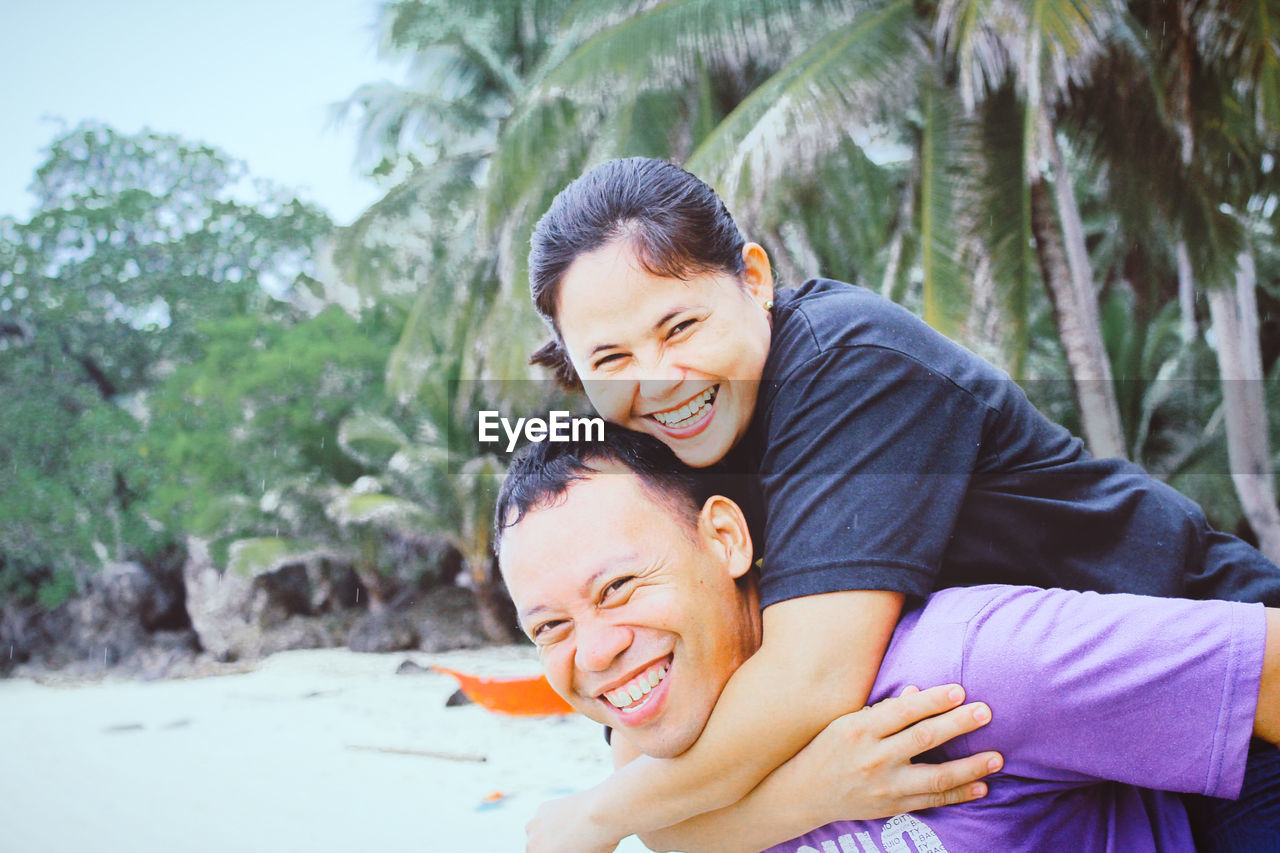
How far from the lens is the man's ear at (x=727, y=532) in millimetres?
987

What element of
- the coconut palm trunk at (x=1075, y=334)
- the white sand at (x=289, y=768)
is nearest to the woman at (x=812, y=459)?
the white sand at (x=289, y=768)

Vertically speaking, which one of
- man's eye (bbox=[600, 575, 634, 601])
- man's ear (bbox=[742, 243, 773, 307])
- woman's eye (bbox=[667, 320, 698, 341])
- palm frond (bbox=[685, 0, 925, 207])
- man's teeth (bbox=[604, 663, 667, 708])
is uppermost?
palm frond (bbox=[685, 0, 925, 207])

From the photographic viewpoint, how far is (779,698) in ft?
2.75

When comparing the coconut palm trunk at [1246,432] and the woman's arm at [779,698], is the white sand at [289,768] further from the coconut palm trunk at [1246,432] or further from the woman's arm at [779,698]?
the coconut palm trunk at [1246,432]

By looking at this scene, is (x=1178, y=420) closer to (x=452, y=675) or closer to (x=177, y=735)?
(x=452, y=675)

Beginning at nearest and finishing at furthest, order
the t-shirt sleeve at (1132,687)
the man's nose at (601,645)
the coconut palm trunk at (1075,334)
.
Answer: the t-shirt sleeve at (1132,687) → the man's nose at (601,645) → the coconut palm trunk at (1075,334)

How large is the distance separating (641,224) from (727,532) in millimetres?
341

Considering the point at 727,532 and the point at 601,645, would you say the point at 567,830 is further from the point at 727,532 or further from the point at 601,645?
the point at 727,532

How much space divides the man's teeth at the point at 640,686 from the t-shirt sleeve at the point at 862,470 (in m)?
0.14

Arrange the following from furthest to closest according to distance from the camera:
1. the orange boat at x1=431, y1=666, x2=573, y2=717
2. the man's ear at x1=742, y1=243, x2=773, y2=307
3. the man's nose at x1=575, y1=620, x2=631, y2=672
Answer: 1. the orange boat at x1=431, y1=666, x2=573, y2=717
2. the man's ear at x1=742, y1=243, x2=773, y2=307
3. the man's nose at x1=575, y1=620, x2=631, y2=672

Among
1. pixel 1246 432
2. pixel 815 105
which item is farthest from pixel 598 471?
pixel 1246 432

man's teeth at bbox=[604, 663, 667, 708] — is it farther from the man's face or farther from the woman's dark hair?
the woman's dark hair

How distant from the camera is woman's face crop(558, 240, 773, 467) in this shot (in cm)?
95

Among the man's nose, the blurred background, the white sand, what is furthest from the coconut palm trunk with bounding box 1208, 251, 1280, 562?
the man's nose
